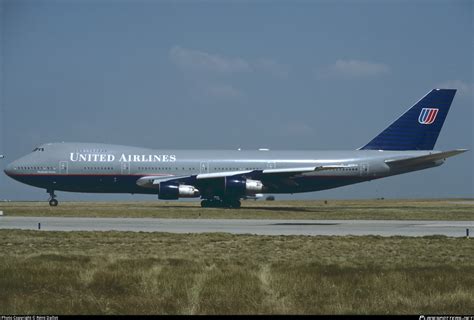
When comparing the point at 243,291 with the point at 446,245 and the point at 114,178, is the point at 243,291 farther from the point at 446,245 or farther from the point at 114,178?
the point at 114,178

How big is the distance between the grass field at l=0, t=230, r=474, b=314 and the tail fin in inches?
1581

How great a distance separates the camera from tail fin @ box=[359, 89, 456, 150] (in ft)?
207

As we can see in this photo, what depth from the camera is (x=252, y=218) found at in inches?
1692

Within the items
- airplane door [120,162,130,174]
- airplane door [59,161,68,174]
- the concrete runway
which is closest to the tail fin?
airplane door [120,162,130,174]

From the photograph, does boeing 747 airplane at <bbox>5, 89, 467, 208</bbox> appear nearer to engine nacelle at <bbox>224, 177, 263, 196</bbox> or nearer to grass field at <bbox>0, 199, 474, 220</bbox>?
engine nacelle at <bbox>224, 177, 263, 196</bbox>

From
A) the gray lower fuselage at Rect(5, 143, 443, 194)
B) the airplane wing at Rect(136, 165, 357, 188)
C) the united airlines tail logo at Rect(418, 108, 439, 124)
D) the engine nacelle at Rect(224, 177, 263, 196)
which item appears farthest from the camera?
the united airlines tail logo at Rect(418, 108, 439, 124)

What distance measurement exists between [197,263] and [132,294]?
3993 mm

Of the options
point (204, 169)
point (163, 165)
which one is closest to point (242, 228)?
point (204, 169)

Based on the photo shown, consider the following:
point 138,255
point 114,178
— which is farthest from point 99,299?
point 114,178

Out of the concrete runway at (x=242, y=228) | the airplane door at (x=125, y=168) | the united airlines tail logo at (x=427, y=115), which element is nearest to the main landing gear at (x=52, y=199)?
the airplane door at (x=125, y=168)

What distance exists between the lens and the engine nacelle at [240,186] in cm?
5569

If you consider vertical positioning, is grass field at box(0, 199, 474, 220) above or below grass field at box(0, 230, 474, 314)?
above

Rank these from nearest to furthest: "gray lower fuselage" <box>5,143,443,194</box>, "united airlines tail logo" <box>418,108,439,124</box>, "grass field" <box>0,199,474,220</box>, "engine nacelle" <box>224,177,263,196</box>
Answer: "grass field" <box>0,199,474,220</box> → "engine nacelle" <box>224,177,263,196</box> → "gray lower fuselage" <box>5,143,443,194</box> → "united airlines tail logo" <box>418,108,439,124</box>

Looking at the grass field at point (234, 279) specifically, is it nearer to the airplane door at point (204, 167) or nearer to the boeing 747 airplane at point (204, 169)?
the boeing 747 airplane at point (204, 169)
